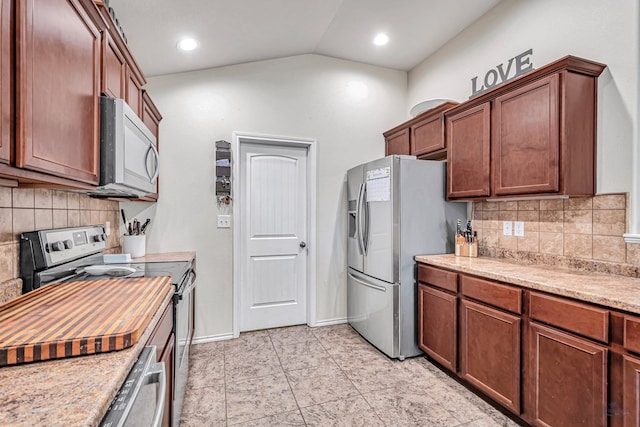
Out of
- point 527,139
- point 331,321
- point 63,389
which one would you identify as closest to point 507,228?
point 527,139

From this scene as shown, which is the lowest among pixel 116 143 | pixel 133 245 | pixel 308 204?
pixel 133 245

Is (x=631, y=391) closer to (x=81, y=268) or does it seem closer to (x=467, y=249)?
(x=467, y=249)

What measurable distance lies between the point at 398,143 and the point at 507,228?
141 centimetres

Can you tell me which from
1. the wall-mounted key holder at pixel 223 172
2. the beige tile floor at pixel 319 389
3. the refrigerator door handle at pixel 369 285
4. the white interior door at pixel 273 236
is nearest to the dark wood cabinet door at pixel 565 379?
the beige tile floor at pixel 319 389

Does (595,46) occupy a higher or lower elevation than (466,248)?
higher

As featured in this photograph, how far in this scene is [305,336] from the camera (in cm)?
325

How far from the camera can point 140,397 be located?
855 millimetres

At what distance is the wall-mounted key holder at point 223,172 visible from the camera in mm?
3133

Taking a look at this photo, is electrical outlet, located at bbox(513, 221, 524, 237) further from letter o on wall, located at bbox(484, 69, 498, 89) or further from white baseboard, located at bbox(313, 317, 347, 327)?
white baseboard, located at bbox(313, 317, 347, 327)

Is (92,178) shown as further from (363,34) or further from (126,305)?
(363,34)

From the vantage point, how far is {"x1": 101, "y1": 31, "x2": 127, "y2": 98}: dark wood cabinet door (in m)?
1.50

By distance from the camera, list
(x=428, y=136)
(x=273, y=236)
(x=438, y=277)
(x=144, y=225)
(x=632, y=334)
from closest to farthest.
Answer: (x=632, y=334) < (x=438, y=277) < (x=144, y=225) < (x=428, y=136) < (x=273, y=236)

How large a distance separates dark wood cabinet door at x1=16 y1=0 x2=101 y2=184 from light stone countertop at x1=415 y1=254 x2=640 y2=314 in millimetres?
2193

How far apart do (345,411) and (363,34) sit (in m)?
3.12
